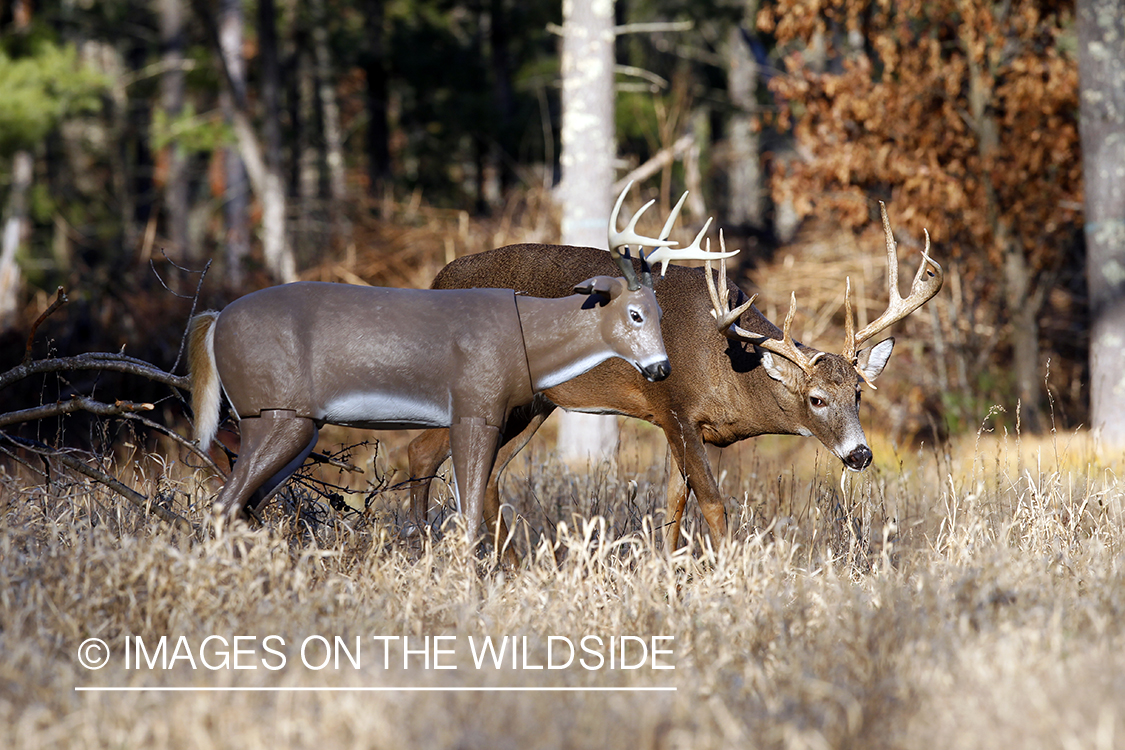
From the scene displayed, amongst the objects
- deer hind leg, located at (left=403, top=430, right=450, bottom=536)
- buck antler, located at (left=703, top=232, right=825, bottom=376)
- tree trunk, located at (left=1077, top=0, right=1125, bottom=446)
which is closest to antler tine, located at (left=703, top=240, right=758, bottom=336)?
buck antler, located at (left=703, top=232, right=825, bottom=376)

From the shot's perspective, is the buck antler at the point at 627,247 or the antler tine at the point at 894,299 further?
the antler tine at the point at 894,299

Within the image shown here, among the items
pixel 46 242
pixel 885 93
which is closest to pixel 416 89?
pixel 885 93

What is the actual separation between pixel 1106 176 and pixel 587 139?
4.12 m

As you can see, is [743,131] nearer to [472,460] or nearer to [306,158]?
[306,158]

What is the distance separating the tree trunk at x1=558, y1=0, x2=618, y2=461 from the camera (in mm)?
8922

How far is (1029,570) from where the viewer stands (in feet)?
13.9

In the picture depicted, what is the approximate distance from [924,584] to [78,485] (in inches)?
148

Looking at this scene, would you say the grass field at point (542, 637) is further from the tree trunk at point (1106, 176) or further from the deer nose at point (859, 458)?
the tree trunk at point (1106, 176)

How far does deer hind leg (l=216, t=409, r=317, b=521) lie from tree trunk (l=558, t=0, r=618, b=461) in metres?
5.10

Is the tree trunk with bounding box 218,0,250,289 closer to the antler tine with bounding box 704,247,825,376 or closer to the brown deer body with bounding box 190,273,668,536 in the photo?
the antler tine with bounding box 704,247,825,376

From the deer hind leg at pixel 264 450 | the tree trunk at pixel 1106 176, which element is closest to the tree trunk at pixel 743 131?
the tree trunk at pixel 1106 176

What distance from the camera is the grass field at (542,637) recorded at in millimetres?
2781

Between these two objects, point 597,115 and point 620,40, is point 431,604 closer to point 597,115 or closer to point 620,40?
point 597,115

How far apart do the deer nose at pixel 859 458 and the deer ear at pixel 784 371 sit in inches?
15.7
